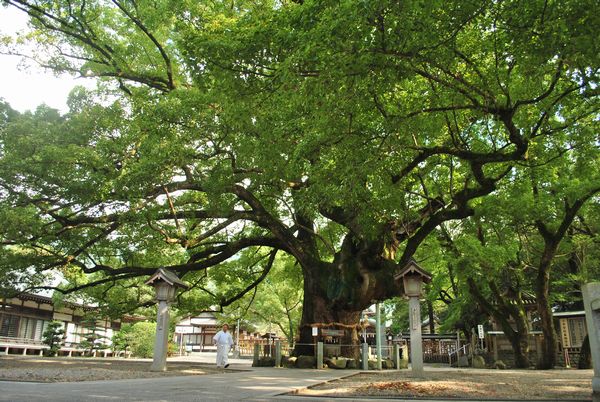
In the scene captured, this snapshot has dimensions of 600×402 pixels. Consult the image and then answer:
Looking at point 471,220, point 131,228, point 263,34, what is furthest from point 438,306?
point 263,34

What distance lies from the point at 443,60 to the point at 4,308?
26047mm

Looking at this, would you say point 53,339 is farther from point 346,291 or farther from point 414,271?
point 414,271

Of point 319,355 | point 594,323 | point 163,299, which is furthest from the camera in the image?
point 319,355

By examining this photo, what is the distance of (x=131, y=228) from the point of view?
14.8m

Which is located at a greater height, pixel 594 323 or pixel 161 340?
pixel 594 323

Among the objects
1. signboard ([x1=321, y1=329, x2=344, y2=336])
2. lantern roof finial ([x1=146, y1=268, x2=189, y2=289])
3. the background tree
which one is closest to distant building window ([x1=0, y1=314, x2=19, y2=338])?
the background tree

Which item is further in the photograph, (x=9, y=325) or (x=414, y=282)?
(x=9, y=325)

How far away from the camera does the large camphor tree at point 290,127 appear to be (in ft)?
21.2

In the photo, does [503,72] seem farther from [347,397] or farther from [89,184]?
[89,184]

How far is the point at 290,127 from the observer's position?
939cm

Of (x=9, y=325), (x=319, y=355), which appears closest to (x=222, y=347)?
(x=319, y=355)

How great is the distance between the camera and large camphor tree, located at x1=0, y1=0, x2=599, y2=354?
6453mm

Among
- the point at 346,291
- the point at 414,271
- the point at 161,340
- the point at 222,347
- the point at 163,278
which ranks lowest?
the point at 222,347

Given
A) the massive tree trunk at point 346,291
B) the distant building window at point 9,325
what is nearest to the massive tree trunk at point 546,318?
the massive tree trunk at point 346,291
